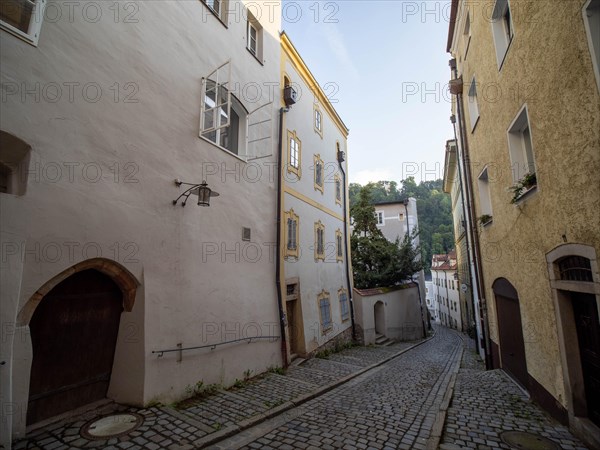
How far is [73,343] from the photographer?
207 inches

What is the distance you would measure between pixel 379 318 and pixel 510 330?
11.9 meters

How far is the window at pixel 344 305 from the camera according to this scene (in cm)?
1612

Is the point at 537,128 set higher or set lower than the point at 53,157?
higher

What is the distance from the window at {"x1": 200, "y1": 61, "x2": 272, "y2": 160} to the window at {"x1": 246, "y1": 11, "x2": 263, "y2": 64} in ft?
6.59

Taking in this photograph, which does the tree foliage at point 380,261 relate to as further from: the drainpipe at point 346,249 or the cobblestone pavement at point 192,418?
the cobblestone pavement at point 192,418

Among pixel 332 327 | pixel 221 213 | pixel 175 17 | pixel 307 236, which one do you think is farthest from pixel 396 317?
pixel 175 17

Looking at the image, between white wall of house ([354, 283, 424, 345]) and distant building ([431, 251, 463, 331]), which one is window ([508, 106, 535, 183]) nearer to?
white wall of house ([354, 283, 424, 345])

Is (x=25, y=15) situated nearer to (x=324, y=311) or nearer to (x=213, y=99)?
(x=213, y=99)

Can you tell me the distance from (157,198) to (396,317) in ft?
61.0

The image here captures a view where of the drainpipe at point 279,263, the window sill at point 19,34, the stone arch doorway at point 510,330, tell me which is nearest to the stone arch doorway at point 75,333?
the window sill at point 19,34

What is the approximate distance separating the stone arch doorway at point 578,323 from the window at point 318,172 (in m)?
10.6

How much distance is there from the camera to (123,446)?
441 cm

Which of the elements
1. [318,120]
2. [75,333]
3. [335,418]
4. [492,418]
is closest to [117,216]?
[75,333]

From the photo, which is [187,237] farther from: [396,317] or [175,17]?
[396,317]
